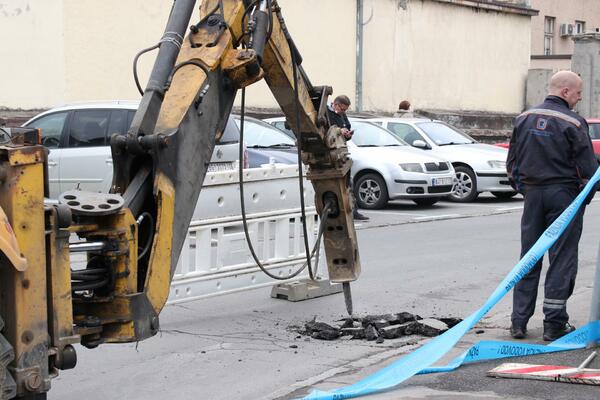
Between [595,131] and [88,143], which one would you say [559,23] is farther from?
[88,143]

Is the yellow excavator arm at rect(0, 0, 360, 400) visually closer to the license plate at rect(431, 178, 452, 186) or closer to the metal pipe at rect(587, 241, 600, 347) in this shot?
the metal pipe at rect(587, 241, 600, 347)

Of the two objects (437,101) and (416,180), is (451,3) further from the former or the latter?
(416,180)

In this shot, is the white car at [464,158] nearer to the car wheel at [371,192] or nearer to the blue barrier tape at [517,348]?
the car wheel at [371,192]

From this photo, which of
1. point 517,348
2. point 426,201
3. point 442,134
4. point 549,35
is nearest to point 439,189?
point 426,201

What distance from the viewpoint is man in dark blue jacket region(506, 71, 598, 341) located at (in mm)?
7781

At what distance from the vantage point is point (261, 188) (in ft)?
32.6

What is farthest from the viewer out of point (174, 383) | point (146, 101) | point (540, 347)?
point (540, 347)

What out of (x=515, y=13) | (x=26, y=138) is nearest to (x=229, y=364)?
(x=26, y=138)

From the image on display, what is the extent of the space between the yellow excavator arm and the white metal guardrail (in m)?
1.80

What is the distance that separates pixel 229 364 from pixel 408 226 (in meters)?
9.00

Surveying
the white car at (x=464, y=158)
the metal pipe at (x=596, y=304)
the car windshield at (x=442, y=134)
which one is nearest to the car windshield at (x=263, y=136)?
the white car at (x=464, y=158)

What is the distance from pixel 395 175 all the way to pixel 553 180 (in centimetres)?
1106

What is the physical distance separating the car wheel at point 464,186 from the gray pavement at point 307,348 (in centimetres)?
723

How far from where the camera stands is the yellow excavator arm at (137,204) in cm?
487
